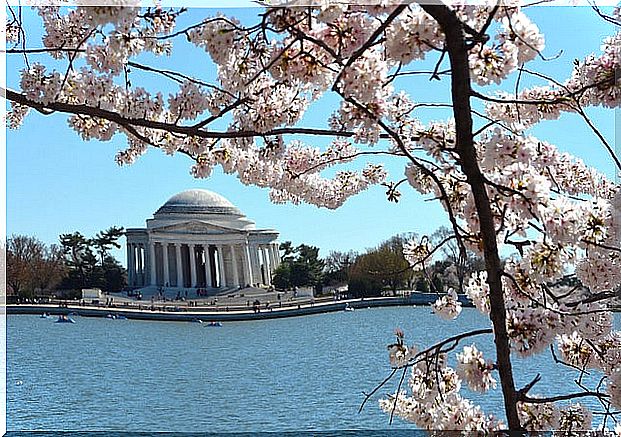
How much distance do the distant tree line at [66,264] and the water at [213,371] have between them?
2.37 feet

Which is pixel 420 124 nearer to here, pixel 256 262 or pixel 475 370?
pixel 475 370

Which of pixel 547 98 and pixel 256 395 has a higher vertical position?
pixel 547 98

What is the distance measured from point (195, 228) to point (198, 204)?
16.4 inches

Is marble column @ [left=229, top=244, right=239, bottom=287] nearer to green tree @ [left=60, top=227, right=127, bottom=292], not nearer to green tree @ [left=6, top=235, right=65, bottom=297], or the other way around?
green tree @ [left=60, top=227, right=127, bottom=292]

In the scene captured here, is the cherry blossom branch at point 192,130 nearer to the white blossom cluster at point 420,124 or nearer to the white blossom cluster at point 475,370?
the white blossom cluster at point 420,124

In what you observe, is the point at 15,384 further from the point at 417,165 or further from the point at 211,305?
the point at 417,165

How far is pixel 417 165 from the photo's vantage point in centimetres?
82

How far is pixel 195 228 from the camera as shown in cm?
623

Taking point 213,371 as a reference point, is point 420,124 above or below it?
above

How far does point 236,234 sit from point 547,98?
498cm

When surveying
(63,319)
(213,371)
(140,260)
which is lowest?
(213,371)

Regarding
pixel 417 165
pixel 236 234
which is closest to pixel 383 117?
pixel 417 165

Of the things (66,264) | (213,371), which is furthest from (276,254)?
(213,371)

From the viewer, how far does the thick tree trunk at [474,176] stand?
65cm
